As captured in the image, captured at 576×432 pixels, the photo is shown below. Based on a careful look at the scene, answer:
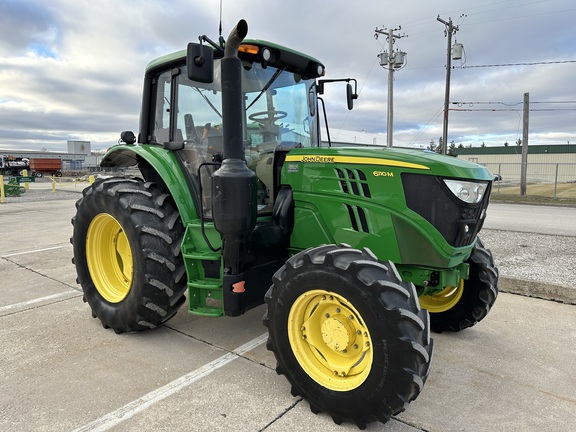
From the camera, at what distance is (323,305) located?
2639mm

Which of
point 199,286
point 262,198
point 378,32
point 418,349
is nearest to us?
point 418,349

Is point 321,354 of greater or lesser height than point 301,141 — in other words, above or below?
below

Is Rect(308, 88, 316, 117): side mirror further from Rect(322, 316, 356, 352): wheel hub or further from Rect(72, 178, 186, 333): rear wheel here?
Rect(322, 316, 356, 352): wheel hub

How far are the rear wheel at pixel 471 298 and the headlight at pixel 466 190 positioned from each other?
3.10 ft

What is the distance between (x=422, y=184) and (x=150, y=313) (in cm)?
235

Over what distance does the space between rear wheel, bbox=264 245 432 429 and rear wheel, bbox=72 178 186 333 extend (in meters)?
1.10

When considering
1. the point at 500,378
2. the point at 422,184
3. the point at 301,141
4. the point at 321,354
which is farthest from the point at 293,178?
the point at 500,378

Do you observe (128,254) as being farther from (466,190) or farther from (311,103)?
(466,190)

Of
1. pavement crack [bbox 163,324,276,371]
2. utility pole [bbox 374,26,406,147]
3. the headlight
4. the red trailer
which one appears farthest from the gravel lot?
the red trailer

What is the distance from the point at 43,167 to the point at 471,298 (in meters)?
46.9

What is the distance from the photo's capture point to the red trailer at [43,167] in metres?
41.7

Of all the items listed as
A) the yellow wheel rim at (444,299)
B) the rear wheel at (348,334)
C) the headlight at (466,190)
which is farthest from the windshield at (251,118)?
the yellow wheel rim at (444,299)

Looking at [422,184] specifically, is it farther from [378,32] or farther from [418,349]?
[378,32]

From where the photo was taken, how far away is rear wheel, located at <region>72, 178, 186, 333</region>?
3.36 m
